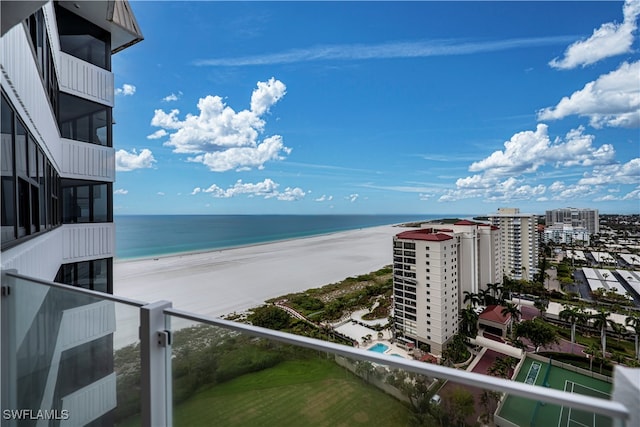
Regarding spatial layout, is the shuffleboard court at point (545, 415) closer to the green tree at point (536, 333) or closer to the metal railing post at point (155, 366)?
the metal railing post at point (155, 366)

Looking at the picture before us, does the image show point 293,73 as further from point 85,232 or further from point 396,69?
point 85,232

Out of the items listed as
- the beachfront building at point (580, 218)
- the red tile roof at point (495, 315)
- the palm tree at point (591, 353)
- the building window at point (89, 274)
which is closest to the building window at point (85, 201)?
the building window at point (89, 274)

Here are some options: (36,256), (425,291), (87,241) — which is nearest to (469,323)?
(425,291)

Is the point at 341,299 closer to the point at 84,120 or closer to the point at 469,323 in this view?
the point at 469,323

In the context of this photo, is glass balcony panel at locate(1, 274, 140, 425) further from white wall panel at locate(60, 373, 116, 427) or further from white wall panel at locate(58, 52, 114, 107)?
white wall panel at locate(58, 52, 114, 107)

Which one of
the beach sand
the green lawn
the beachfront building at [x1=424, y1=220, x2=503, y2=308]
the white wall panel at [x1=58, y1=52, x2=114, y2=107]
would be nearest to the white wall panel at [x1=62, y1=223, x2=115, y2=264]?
the white wall panel at [x1=58, y1=52, x2=114, y2=107]
